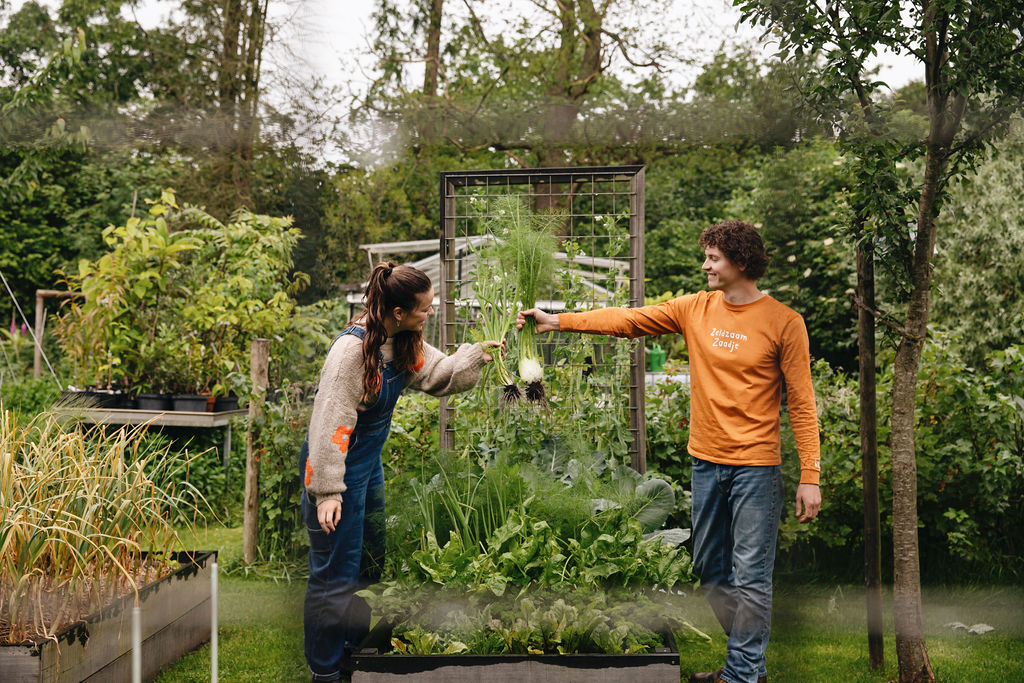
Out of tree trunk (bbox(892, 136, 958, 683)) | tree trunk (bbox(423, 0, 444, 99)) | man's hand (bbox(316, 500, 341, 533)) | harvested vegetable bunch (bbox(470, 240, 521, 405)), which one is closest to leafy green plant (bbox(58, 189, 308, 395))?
tree trunk (bbox(423, 0, 444, 99))

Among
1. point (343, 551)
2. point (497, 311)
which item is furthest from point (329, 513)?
point (497, 311)

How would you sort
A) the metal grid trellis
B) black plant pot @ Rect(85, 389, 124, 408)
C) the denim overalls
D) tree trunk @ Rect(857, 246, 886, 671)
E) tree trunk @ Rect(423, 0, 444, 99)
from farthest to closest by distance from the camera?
black plant pot @ Rect(85, 389, 124, 408), tree trunk @ Rect(423, 0, 444, 99), the metal grid trellis, tree trunk @ Rect(857, 246, 886, 671), the denim overalls

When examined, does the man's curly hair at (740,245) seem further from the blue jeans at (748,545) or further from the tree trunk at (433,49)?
the tree trunk at (433,49)

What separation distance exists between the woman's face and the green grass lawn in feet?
3.50

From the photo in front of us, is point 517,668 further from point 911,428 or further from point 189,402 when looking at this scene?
point 189,402

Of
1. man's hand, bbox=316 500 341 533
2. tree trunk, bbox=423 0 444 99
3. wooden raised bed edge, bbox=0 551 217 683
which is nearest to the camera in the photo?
wooden raised bed edge, bbox=0 551 217 683

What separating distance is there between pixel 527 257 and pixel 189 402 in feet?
7.57

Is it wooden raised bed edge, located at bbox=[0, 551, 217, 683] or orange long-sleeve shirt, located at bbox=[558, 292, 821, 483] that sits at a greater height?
orange long-sleeve shirt, located at bbox=[558, 292, 821, 483]

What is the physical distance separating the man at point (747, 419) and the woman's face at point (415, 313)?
763 millimetres

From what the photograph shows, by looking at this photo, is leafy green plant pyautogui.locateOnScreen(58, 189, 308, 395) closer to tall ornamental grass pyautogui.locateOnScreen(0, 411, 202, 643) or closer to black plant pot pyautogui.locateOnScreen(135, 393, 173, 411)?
black plant pot pyautogui.locateOnScreen(135, 393, 173, 411)

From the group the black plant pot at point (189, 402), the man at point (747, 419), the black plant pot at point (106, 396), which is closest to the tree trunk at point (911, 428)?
the man at point (747, 419)

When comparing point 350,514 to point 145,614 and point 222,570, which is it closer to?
point 145,614

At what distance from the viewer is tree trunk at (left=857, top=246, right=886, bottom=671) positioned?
211 cm

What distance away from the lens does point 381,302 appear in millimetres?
1805
